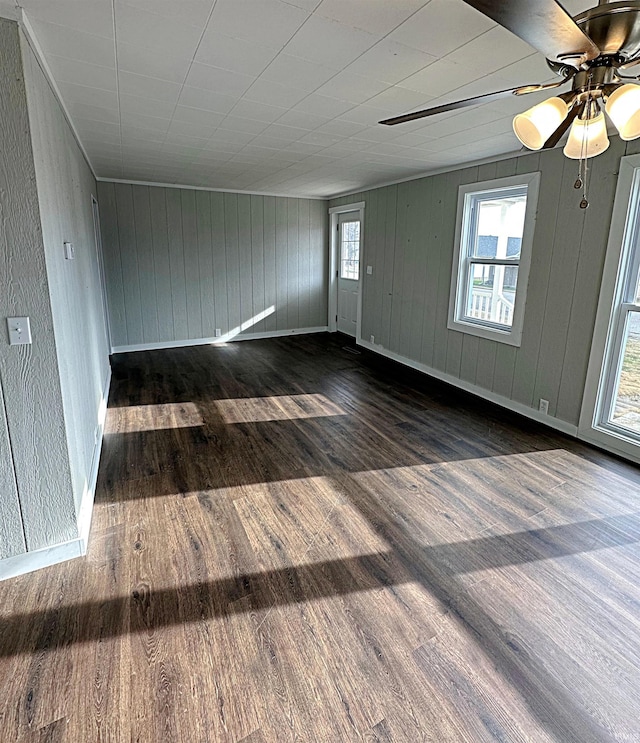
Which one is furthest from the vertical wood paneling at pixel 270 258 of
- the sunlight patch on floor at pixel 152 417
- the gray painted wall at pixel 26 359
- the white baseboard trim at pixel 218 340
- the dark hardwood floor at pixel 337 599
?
the gray painted wall at pixel 26 359

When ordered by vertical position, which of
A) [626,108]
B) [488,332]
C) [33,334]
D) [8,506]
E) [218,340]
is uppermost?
[626,108]

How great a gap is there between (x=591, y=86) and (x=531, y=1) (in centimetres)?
54

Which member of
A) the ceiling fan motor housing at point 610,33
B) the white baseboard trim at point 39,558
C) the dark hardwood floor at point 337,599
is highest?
the ceiling fan motor housing at point 610,33

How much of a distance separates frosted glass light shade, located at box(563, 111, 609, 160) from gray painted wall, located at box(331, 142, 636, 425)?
1940mm

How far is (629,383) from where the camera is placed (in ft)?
11.0

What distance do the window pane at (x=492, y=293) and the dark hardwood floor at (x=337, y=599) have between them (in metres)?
1.39

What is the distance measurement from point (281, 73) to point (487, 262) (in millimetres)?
2938

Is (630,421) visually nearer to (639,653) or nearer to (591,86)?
(639,653)

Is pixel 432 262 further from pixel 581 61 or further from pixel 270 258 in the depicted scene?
pixel 581 61

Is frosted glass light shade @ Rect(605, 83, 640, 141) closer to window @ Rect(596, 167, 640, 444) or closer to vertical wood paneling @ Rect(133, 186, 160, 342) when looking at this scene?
window @ Rect(596, 167, 640, 444)

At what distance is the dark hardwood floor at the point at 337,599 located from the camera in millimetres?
1481

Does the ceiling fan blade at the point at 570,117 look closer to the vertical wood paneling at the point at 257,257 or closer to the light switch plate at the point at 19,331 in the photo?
the light switch plate at the point at 19,331

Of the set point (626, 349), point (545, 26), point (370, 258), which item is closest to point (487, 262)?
point (626, 349)

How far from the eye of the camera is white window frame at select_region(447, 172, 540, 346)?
389 centimetres
